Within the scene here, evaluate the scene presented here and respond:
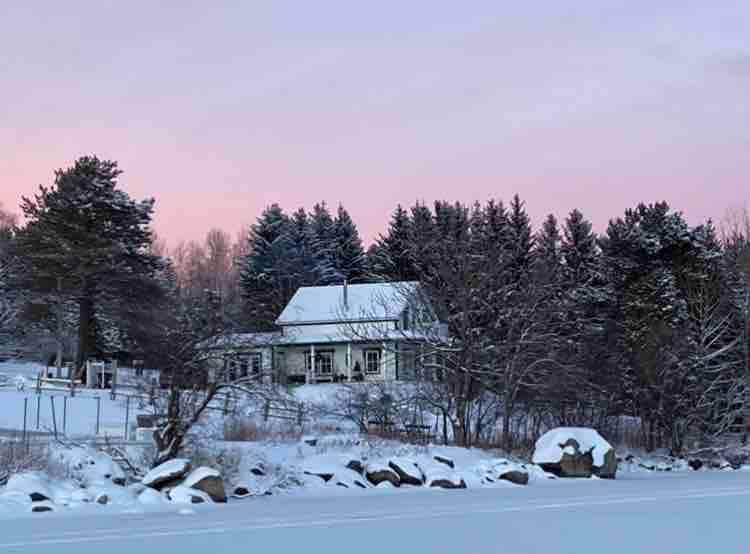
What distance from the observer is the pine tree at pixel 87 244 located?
46250 millimetres

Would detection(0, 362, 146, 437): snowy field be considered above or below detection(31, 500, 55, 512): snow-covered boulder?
above

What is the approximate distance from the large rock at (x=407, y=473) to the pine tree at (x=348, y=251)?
54.6 m

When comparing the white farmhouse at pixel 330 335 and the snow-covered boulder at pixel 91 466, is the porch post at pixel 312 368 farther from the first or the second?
the snow-covered boulder at pixel 91 466

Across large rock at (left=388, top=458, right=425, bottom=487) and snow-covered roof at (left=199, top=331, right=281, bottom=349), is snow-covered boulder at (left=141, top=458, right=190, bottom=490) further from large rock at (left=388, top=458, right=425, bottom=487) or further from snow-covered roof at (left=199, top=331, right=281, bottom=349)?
large rock at (left=388, top=458, right=425, bottom=487)

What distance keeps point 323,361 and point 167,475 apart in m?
39.9

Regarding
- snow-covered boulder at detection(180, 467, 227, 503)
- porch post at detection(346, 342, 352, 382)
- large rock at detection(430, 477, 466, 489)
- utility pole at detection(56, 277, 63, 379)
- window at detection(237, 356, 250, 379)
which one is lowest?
large rock at detection(430, 477, 466, 489)

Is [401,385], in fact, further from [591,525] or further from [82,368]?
[82,368]

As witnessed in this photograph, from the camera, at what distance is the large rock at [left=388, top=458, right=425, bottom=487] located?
21766 millimetres

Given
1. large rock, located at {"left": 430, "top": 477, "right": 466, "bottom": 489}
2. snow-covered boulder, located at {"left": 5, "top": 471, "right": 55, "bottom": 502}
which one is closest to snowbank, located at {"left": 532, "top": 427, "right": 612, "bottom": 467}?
large rock, located at {"left": 430, "top": 477, "right": 466, "bottom": 489}

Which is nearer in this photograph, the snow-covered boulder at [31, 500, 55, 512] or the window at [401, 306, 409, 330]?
the snow-covered boulder at [31, 500, 55, 512]

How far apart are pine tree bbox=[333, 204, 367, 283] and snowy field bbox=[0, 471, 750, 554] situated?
192 feet

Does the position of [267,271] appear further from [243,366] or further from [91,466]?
[91,466]

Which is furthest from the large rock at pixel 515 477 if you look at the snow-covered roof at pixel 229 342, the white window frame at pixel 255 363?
the snow-covered roof at pixel 229 342

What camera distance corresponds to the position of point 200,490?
17797 mm
